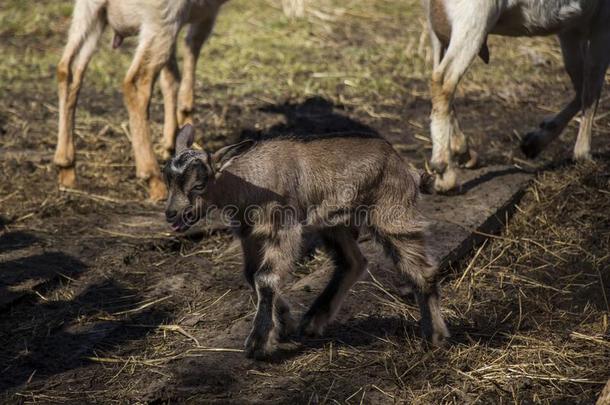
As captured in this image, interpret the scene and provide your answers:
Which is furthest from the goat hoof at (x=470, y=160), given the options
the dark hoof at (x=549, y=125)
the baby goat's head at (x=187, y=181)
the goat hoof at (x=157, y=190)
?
the baby goat's head at (x=187, y=181)

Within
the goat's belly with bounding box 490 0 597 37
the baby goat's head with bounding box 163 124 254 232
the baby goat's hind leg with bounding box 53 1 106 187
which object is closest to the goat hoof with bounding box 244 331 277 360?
the baby goat's head with bounding box 163 124 254 232

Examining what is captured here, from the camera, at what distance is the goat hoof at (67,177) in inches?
275

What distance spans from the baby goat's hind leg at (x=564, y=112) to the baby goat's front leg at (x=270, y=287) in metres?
3.40

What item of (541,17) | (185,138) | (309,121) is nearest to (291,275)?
(185,138)

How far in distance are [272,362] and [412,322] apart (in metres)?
0.86

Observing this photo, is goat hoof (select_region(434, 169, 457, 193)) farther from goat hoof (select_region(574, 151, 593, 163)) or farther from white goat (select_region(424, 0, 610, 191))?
goat hoof (select_region(574, 151, 593, 163))

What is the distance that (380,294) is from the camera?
203 inches

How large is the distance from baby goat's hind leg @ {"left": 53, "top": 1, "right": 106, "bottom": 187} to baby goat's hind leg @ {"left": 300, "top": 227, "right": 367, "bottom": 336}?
2.91 metres

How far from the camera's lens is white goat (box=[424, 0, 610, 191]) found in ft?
20.0

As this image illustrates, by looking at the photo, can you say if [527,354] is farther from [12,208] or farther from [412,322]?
[12,208]

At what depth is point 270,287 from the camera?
420 centimetres

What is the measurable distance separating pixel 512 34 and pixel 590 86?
780mm

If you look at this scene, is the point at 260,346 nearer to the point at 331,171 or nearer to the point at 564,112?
the point at 331,171

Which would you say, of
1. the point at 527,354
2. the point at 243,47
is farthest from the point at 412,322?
the point at 243,47
